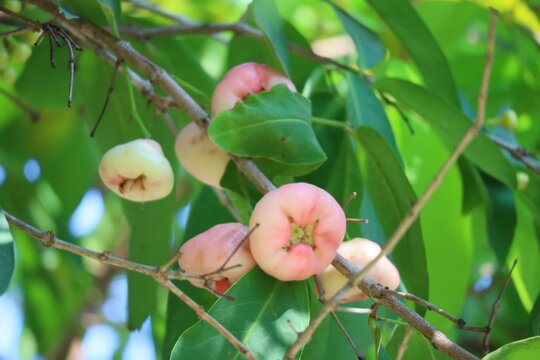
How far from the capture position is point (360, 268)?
98 cm

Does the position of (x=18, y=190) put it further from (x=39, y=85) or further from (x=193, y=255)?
(x=193, y=255)

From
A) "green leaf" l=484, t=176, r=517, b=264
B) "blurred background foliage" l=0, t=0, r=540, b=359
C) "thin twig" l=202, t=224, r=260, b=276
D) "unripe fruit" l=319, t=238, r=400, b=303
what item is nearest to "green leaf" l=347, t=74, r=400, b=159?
"blurred background foliage" l=0, t=0, r=540, b=359

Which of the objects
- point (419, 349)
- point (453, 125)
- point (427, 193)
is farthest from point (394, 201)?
point (427, 193)

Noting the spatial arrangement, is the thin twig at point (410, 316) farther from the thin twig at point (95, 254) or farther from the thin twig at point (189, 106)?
the thin twig at point (95, 254)

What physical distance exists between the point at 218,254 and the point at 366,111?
491 millimetres

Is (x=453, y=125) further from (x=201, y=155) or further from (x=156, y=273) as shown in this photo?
(x=156, y=273)

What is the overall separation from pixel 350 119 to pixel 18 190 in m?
0.83

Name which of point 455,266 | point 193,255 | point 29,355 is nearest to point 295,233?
point 193,255

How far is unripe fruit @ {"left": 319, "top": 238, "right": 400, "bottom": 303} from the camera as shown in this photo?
0.97 m

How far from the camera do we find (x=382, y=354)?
1.01 metres

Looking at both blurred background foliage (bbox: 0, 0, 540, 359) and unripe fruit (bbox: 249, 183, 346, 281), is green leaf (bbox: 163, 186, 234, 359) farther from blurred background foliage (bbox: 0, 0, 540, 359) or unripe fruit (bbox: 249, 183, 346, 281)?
unripe fruit (bbox: 249, 183, 346, 281)

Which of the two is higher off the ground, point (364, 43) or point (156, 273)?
point (364, 43)

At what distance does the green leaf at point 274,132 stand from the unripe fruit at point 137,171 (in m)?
0.09

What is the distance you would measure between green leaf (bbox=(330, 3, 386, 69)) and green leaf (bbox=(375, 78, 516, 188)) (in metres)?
0.06
